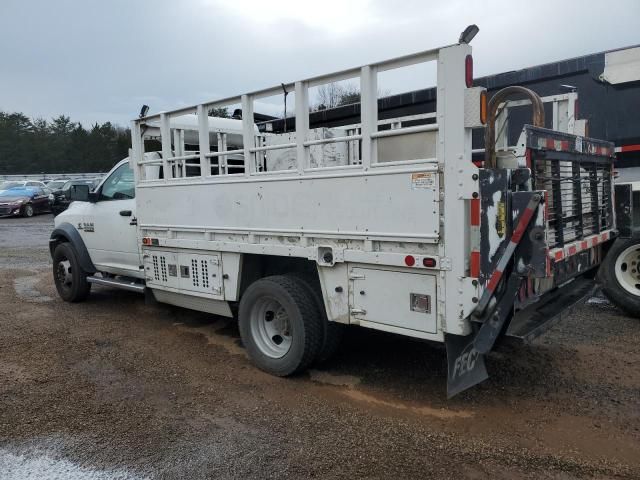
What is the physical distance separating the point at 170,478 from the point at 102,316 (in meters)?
4.23

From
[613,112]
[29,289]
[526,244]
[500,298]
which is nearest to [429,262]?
[500,298]

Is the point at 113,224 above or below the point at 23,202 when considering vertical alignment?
below

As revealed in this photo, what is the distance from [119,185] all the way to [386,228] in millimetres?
4321

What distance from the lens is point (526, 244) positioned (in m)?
3.54

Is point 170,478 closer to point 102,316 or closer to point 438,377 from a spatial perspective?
point 438,377

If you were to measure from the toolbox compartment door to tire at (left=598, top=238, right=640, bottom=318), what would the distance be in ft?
11.9

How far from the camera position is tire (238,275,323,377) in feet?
14.4

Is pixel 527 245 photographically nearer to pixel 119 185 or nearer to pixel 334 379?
pixel 334 379

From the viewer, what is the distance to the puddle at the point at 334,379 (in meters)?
4.53

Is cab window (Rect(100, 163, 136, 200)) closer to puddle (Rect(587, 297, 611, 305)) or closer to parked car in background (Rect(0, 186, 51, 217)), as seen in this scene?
puddle (Rect(587, 297, 611, 305))

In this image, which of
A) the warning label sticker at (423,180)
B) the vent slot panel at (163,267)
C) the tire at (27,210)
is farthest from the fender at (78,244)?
the tire at (27,210)

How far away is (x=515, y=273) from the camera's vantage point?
11.7 feet

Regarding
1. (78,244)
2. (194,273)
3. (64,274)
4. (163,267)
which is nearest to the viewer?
(194,273)

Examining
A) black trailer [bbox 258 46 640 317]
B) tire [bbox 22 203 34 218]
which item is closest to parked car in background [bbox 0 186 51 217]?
tire [bbox 22 203 34 218]
